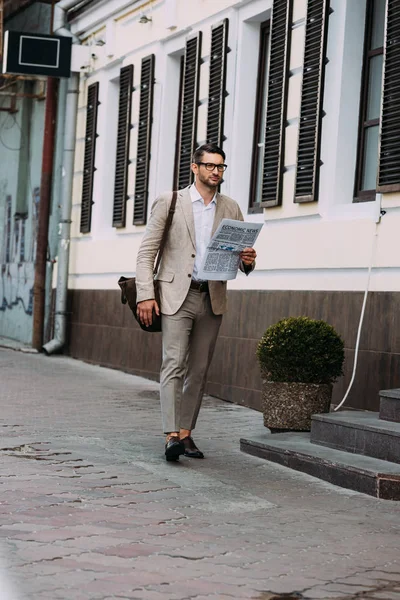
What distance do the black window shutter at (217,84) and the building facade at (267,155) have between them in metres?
0.02

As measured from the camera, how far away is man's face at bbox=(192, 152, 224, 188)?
855 cm

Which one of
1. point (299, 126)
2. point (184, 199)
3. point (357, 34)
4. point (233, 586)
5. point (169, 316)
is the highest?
point (357, 34)

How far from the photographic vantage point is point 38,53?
722 inches

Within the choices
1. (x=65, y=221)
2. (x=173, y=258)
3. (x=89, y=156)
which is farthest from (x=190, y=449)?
(x=65, y=221)

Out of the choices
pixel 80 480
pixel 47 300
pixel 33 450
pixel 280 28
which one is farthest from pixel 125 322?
pixel 80 480

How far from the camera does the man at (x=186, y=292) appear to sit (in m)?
8.57

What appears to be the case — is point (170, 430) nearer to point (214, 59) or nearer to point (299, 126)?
point (299, 126)

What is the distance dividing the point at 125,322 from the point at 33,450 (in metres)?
7.69

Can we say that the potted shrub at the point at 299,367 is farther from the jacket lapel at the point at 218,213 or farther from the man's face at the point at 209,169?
the man's face at the point at 209,169

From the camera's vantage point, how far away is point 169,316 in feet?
28.4

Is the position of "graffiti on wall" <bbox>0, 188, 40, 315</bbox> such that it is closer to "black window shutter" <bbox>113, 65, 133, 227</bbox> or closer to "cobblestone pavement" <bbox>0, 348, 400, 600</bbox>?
"black window shutter" <bbox>113, 65, 133, 227</bbox>

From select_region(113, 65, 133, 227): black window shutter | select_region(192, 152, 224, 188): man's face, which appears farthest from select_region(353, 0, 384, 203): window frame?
select_region(113, 65, 133, 227): black window shutter

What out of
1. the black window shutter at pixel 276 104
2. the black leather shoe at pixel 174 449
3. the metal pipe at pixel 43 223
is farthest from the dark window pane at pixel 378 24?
the metal pipe at pixel 43 223

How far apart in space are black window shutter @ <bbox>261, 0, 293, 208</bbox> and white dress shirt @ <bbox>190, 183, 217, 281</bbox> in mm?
3616
